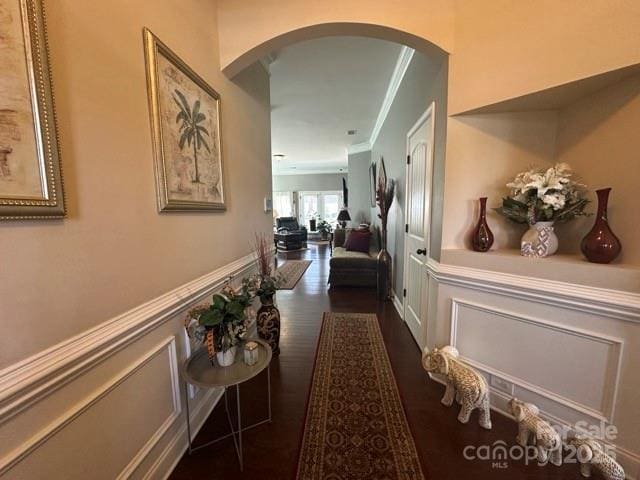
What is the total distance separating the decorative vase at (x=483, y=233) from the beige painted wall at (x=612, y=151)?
0.49m

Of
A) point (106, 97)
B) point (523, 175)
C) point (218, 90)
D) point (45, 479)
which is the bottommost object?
point (45, 479)

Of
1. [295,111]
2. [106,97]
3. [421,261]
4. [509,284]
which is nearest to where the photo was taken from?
[106,97]

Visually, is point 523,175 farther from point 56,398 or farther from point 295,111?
point 295,111

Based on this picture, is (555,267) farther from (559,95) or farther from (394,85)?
(394,85)

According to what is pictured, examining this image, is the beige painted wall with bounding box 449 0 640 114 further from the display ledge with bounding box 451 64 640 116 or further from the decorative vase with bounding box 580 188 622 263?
the decorative vase with bounding box 580 188 622 263

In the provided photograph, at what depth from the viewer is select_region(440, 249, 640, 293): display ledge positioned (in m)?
1.28

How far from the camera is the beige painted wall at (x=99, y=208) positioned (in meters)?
0.75

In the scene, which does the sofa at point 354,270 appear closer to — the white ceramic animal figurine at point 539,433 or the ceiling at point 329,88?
the ceiling at point 329,88

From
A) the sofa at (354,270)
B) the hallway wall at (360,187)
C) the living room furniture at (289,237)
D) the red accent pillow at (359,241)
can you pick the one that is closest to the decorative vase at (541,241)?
the sofa at (354,270)

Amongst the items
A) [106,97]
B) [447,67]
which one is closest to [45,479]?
[106,97]

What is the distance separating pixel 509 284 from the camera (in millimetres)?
1584

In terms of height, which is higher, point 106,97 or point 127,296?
point 106,97

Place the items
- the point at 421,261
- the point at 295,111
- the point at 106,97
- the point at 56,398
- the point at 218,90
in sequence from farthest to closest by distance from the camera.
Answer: the point at 295,111 < the point at 421,261 < the point at 218,90 < the point at 106,97 < the point at 56,398

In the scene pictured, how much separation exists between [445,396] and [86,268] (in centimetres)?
213
